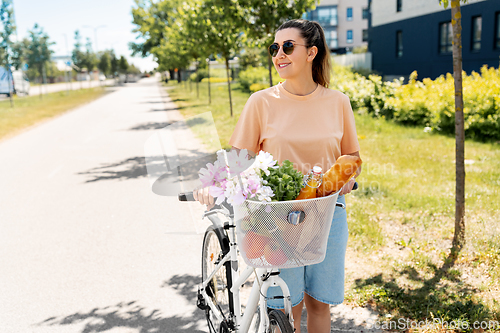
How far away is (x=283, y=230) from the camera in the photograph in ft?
5.81

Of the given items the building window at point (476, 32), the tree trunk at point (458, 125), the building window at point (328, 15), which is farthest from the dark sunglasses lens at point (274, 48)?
the building window at point (328, 15)

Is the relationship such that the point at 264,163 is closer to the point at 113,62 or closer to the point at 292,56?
the point at 292,56

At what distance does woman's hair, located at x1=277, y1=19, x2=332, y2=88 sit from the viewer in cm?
236

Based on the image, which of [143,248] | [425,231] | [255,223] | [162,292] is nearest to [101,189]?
[143,248]

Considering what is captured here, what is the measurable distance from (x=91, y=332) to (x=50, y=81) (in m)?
118

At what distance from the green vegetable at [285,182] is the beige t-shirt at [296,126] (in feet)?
1.69

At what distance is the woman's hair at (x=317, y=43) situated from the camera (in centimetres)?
236

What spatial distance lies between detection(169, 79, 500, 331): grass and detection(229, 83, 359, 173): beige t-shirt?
180 centimetres

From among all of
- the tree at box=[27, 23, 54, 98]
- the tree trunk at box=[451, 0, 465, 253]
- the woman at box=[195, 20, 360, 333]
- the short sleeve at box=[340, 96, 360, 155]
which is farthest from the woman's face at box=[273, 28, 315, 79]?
the tree at box=[27, 23, 54, 98]

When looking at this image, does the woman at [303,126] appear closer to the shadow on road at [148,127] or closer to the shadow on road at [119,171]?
the shadow on road at [119,171]

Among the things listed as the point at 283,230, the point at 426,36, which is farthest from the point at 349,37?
the point at 283,230

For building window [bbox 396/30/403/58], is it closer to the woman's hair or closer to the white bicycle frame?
the woman's hair

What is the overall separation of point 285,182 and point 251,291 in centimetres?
83

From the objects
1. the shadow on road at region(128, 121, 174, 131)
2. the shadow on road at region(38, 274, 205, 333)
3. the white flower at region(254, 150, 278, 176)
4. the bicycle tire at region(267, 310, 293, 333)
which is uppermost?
the white flower at region(254, 150, 278, 176)
